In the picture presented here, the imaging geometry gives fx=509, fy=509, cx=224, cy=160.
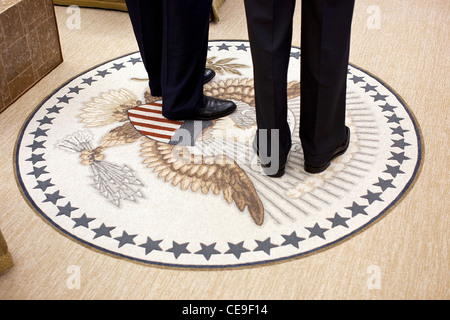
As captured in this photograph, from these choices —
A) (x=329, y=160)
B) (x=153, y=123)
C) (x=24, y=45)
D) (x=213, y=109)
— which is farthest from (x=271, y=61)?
(x=24, y=45)

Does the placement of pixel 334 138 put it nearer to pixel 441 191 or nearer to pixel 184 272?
pixel 441 191

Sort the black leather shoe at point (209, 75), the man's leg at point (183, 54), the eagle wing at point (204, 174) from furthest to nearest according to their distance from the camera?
the black leather shoe at point (209, 75) → the man's leg at point (183, 54) → the eagle wing at point (204, 174)

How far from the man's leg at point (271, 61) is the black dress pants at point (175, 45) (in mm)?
381

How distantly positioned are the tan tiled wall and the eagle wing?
25.6 inches

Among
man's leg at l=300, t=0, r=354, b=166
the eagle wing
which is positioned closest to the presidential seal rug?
the eagle wing

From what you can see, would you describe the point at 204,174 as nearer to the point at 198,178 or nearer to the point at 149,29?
the point at 198,178

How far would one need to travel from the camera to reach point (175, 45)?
180 cm

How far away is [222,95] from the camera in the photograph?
211cm

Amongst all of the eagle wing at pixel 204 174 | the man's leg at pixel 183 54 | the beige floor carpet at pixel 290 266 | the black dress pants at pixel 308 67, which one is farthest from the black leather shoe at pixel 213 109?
the beige floor carpet at pixel 290 266

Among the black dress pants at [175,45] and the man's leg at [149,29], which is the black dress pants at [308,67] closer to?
the black dress pants at [175,45]

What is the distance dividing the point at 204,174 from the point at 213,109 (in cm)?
36

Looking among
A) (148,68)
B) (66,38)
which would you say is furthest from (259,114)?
(66,38)

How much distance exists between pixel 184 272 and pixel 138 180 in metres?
0.43

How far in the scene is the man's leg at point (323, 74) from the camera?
1.35m
